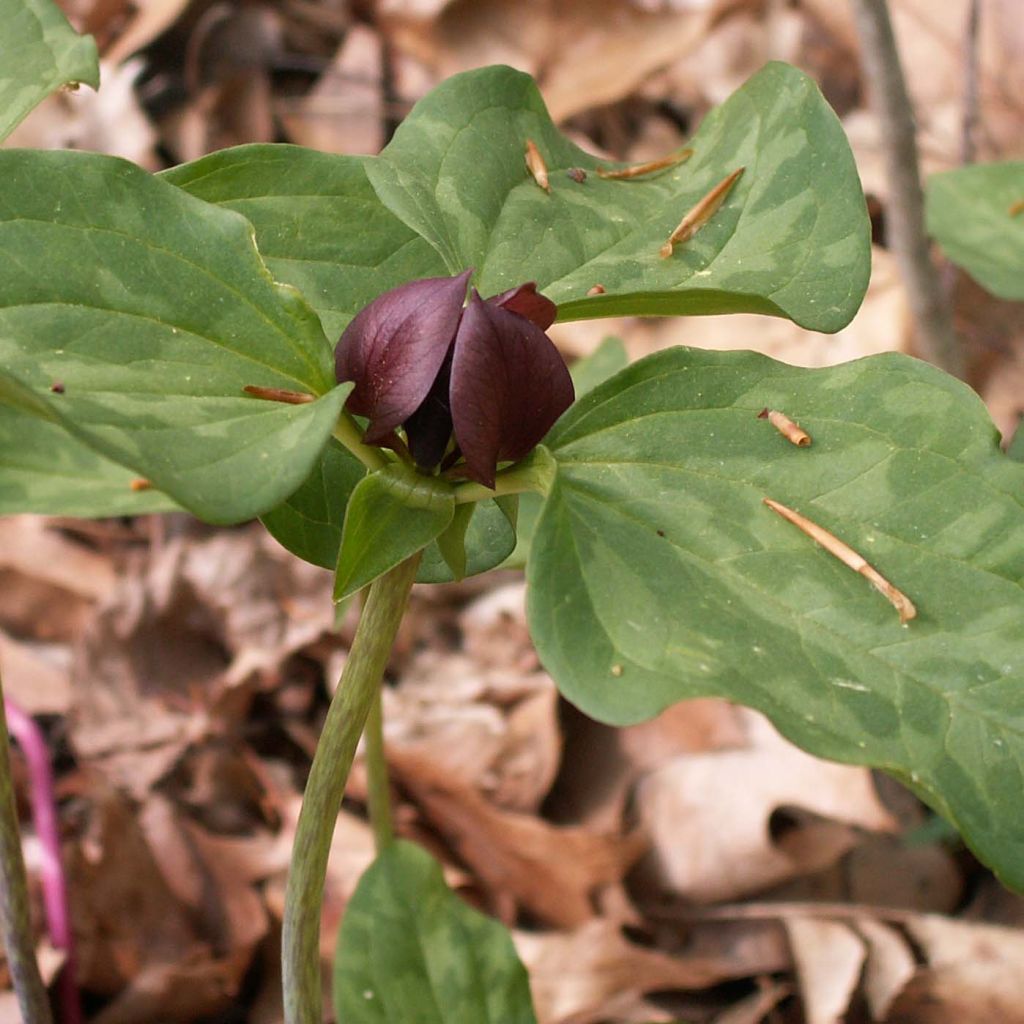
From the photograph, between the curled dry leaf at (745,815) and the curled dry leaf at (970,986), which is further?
the curled dry leaf at (745,815)

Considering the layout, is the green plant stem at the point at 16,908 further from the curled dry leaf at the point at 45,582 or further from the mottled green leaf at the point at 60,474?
the curled dry leaf at the point at 45,582

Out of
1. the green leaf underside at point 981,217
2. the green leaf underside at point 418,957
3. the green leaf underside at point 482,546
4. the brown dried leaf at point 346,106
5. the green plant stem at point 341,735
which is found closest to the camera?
the green plant stem at point 341,735

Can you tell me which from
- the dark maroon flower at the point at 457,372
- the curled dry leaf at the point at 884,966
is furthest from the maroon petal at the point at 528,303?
the curled dry leaf at the point at 884,966

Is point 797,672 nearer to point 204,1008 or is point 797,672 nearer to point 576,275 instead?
point 576,275

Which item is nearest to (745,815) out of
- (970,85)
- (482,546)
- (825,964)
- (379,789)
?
(825,964)

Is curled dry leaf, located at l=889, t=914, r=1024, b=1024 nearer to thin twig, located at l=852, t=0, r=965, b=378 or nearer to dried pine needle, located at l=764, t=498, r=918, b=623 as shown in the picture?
thin twig, located at l=852, t=0, r=965, b=378

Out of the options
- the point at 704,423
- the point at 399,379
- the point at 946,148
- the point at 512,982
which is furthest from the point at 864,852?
the point at 946,148

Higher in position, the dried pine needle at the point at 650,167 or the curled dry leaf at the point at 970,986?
the dried pine needle at the point at 650,167
